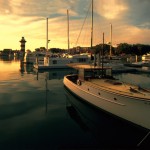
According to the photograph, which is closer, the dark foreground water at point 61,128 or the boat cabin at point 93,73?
the dark foreground water at point 61,128

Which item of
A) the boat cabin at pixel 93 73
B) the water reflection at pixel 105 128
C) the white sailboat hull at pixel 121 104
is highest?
the boat cabin at pixel 93 73

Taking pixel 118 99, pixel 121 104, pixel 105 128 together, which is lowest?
pixel 105 128

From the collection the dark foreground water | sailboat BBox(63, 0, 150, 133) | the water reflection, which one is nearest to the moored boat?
sailboat BBox(63, 0, 150, 133)

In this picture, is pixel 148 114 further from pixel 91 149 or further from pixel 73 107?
pixel 73 107

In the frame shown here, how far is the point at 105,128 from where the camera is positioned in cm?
1627

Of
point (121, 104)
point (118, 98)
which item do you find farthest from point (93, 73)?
point (121, 104)

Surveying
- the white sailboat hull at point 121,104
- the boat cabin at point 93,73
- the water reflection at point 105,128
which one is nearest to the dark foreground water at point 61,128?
the water reflection at point 105,128

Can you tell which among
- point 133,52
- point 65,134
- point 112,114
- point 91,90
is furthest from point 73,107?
point 133,52

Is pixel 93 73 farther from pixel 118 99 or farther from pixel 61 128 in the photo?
pixel 61 128

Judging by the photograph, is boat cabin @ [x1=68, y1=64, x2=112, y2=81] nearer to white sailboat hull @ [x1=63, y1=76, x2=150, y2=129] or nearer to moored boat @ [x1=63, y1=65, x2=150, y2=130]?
moored boat @ [x1=63, y1=65, x2=150, y2=130]

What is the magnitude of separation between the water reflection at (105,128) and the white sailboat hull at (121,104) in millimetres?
628

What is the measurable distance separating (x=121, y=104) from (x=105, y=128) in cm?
216

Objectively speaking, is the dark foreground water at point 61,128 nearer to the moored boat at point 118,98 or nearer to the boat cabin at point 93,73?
the moored boat at point 118,98

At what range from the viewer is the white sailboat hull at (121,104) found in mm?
14386
